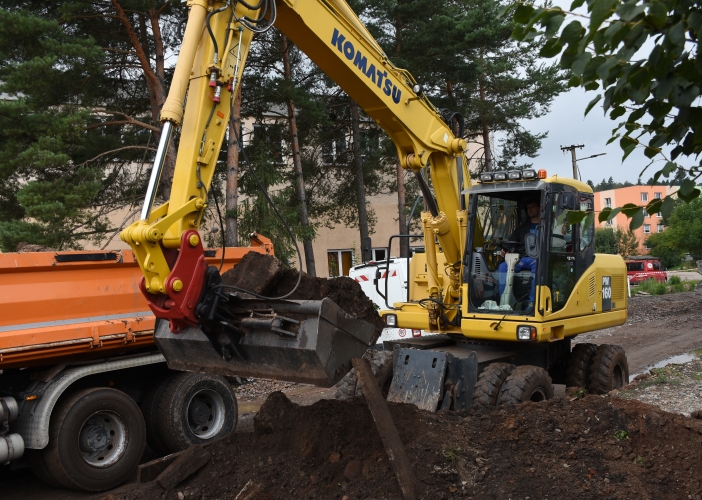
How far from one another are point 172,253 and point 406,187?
1809 cm

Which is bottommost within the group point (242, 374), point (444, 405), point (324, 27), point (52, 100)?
point (444, 405)

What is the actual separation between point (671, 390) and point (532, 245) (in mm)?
2820

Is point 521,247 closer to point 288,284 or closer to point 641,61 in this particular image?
point 288,284

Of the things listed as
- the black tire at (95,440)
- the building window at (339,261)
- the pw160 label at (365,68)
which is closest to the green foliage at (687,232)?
the building window at (339,261)

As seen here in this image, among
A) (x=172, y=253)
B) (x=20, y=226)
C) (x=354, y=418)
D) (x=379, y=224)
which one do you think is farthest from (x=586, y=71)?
(x=379, y=224)

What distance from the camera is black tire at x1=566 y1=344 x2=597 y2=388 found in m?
7.91

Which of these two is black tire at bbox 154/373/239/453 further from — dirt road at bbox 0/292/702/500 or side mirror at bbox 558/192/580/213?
side mirror at bbox 558/192/580/213

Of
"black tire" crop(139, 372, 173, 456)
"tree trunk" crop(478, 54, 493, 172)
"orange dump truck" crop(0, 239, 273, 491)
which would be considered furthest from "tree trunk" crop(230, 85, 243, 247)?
"tree trunk" crop(478, 54, 493, 172)

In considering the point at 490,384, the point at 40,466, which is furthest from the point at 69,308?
the point at 490,384

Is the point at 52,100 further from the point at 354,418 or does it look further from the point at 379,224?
the point at 379,224

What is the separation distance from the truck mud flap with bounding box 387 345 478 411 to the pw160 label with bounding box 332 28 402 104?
2603mm

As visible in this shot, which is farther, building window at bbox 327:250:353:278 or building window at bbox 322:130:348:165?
building window at bbox 327:250:353:278

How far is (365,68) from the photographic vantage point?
20.2 feet

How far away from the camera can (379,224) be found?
25.5 m
